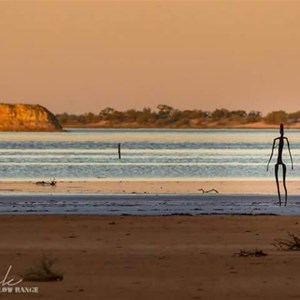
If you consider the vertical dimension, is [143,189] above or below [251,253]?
below

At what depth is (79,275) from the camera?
12.9 meters

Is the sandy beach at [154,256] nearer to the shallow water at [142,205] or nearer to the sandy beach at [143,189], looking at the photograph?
the shallow water at [142,205]

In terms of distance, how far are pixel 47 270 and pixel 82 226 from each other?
305 inches

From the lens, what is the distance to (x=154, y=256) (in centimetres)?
1508

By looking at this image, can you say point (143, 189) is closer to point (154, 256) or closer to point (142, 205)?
point (142, 205)

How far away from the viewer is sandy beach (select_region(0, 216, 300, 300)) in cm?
1182

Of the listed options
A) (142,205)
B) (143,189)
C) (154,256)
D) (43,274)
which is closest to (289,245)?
(154,256)

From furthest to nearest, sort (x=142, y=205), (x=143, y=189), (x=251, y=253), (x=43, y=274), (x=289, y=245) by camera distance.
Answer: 1. (x=143, y=189)
2. (x=142, y=205)
3. (x=289, y=245)
4. (x=251, y=253)
5. (x=43, y=274)

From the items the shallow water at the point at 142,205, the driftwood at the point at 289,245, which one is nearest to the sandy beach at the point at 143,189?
the shallow water at the point at 142,205

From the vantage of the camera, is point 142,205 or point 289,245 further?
point 142,205

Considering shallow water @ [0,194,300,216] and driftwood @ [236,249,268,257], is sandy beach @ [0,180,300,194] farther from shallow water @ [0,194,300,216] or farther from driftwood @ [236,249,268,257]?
driftwood @ [236,249,268,257]

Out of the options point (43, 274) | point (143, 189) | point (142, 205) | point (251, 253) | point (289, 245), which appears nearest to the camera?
point (43, 274)

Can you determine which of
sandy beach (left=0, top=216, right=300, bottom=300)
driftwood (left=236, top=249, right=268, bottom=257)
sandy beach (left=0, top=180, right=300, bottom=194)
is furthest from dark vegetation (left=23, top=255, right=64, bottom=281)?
sandy beach (left=0, top=180, right=300, bottom=194)

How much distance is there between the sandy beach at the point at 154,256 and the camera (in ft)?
38.8
